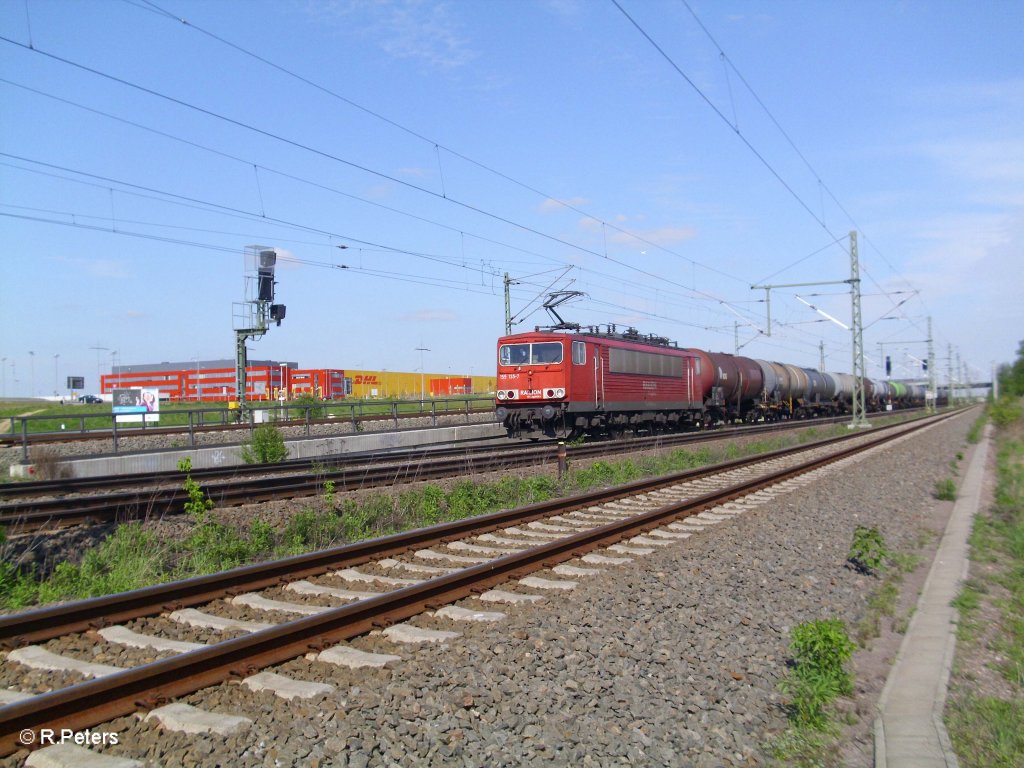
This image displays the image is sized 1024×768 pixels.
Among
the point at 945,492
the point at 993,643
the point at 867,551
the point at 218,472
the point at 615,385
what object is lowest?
the point at 993,643

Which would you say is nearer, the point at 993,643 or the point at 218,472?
the point at 993,643

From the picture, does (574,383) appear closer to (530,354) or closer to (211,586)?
(530,354)

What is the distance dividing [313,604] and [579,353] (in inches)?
674

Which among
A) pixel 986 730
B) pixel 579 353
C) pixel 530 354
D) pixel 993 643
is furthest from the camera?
pixel 530 354

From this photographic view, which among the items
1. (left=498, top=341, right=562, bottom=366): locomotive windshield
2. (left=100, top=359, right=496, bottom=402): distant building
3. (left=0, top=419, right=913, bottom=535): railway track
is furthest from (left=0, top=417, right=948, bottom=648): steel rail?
(left=100, top=359, right=496, bottom=402): distant building

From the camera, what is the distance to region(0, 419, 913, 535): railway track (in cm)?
1053

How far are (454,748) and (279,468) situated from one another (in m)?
14.3

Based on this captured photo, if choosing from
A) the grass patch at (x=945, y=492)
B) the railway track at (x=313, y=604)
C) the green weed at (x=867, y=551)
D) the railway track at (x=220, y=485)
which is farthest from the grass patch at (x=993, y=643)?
the railway track at (x=220, y=485)

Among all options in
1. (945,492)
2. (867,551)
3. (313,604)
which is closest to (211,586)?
(313,604)

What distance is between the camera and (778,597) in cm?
765

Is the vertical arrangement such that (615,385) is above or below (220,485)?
above

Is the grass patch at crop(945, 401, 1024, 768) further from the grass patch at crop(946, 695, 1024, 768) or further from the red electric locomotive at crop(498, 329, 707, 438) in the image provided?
the red electric locomotive at crop(498, 329, 707, 438)

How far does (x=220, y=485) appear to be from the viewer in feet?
43.4

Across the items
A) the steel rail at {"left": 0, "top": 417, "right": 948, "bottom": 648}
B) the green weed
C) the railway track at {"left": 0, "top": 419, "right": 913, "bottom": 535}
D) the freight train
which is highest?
the freight train
